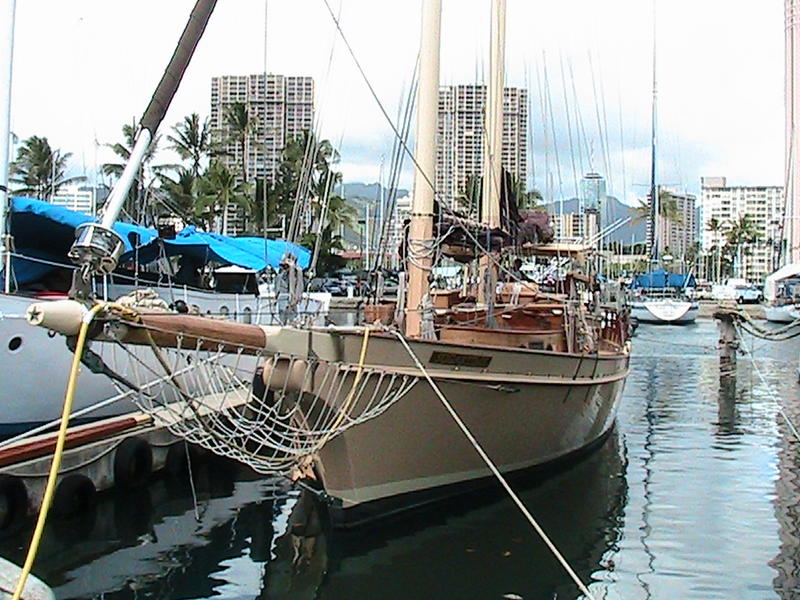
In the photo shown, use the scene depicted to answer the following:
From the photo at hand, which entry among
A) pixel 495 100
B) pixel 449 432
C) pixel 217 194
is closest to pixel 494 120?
pixel 495 100

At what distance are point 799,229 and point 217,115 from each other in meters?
36.0

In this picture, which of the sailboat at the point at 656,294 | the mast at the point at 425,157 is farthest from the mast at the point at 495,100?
the sailboat at the point at 656,294

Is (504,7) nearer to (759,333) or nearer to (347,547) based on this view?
(759,333)

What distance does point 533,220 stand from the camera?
1744cm

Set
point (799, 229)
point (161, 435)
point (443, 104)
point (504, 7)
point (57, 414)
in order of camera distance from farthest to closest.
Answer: point (799, 229), point (443, 104), point (504, 7), point (57, 414), point (161, 435)

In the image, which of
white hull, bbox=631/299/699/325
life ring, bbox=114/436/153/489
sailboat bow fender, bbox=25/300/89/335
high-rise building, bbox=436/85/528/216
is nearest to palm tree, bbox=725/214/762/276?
white hull, bbox=631/299/699/325

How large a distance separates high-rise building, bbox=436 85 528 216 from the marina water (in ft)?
36.1

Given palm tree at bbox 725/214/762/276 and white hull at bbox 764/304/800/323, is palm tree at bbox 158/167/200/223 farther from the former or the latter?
palm tree at bbox 725/214/762/276

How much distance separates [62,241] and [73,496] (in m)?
8.93

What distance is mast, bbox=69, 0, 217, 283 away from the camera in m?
7.45

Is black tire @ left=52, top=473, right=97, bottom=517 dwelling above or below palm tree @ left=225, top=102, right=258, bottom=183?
below

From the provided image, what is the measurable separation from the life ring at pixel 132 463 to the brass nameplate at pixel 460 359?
5461 millimetres

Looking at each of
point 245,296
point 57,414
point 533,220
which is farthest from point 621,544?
point 245,296

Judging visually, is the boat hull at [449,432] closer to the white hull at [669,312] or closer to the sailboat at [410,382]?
the sailboat at [410,382]
